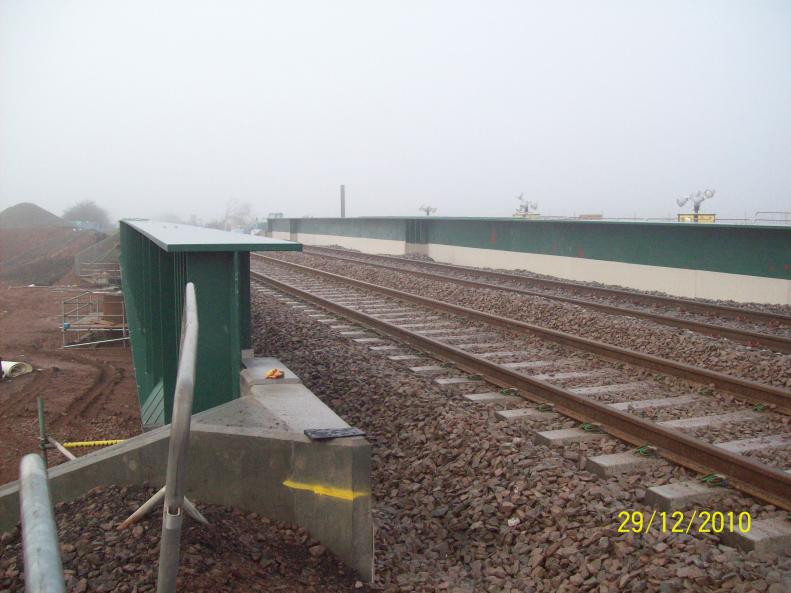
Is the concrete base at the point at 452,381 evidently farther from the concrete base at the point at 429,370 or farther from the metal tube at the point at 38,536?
the metal tube at the point at 38,536

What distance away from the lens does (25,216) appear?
87.2 metres

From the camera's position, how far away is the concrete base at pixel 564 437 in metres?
6.00

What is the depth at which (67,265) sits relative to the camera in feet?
129

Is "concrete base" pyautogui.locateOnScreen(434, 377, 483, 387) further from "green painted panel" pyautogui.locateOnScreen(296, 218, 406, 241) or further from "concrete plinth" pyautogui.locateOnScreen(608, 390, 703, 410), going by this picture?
"green painted panel" pyautogui.locateOnScreen(296, 218, 406, 241)

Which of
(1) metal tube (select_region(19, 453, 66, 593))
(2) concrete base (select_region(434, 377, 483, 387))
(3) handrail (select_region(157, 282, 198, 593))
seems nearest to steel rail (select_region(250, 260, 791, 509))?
(2) concrete base (select_region(434, 377, 483, 387))

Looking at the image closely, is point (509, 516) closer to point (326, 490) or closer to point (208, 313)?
point (326, 490)

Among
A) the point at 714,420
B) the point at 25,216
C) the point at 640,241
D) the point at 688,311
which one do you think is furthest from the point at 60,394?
the point at 25,216

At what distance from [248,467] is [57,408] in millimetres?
8660

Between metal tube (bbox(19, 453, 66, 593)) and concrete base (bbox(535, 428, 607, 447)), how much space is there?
188 inches

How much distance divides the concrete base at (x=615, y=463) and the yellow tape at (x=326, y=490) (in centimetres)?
211

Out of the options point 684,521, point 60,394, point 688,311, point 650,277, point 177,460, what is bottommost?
point 60,394

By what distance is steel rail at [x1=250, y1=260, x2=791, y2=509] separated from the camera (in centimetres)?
488

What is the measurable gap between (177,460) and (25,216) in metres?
97.2

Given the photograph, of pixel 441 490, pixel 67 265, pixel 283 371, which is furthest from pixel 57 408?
pixel 67 265
